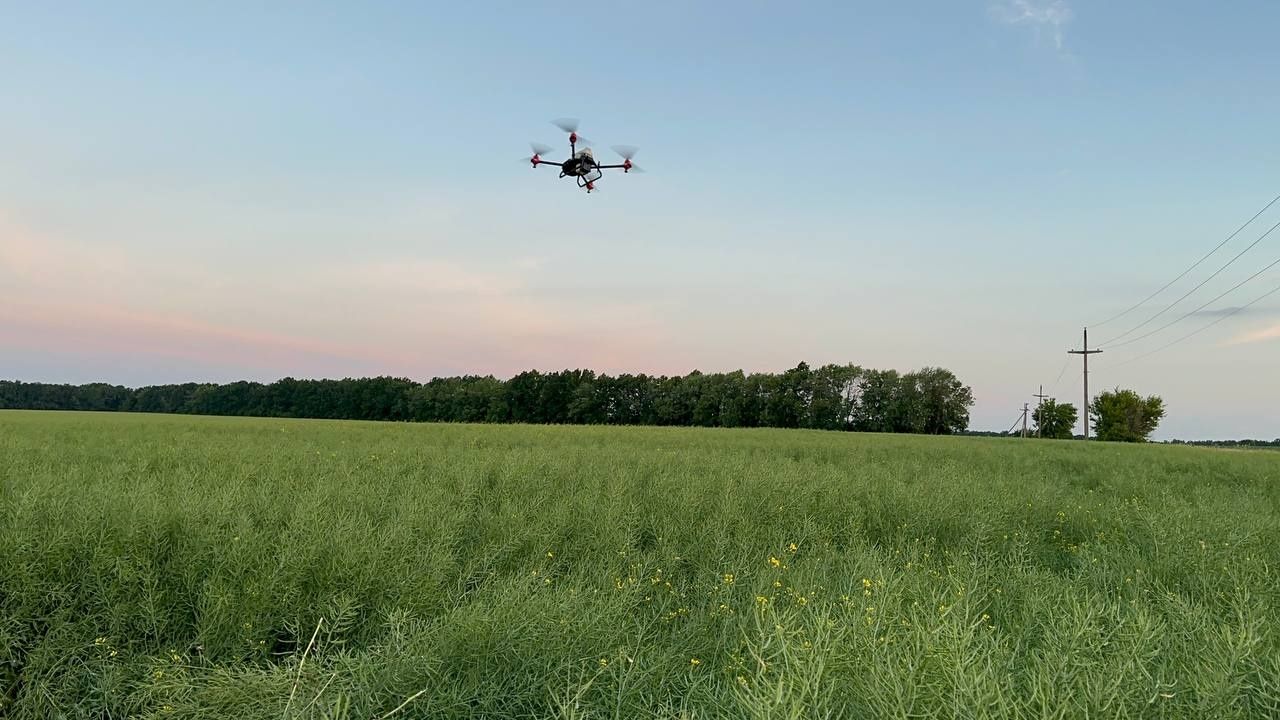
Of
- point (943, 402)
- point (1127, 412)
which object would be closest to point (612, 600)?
point (943, 402)

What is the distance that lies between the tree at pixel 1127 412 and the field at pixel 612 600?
96197mm

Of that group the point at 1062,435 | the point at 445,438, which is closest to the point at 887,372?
the point at 1062,435

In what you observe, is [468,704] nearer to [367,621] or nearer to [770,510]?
[367,621]

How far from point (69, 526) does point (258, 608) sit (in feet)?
7.03

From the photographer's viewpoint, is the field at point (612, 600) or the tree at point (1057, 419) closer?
the field at point (612, 600)

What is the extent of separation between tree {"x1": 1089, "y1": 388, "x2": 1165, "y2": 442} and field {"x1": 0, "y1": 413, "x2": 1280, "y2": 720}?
316 ft

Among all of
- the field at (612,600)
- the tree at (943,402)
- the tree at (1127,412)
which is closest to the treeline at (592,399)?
the tree at (943,402)

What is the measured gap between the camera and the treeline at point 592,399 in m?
79.2

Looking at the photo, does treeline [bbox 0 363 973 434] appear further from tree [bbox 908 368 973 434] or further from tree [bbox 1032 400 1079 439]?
tree [bbox 1032 400 1079 439]

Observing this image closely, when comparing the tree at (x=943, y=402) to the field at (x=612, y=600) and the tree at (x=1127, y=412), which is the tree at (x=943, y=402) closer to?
the tree at (x=1127, y=412)

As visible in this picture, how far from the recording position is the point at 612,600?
3.81 m

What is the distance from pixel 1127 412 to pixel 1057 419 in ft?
29.3

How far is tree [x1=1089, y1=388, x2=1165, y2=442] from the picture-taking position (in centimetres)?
8869

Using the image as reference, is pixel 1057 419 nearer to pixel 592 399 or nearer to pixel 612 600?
pixel 592 399
